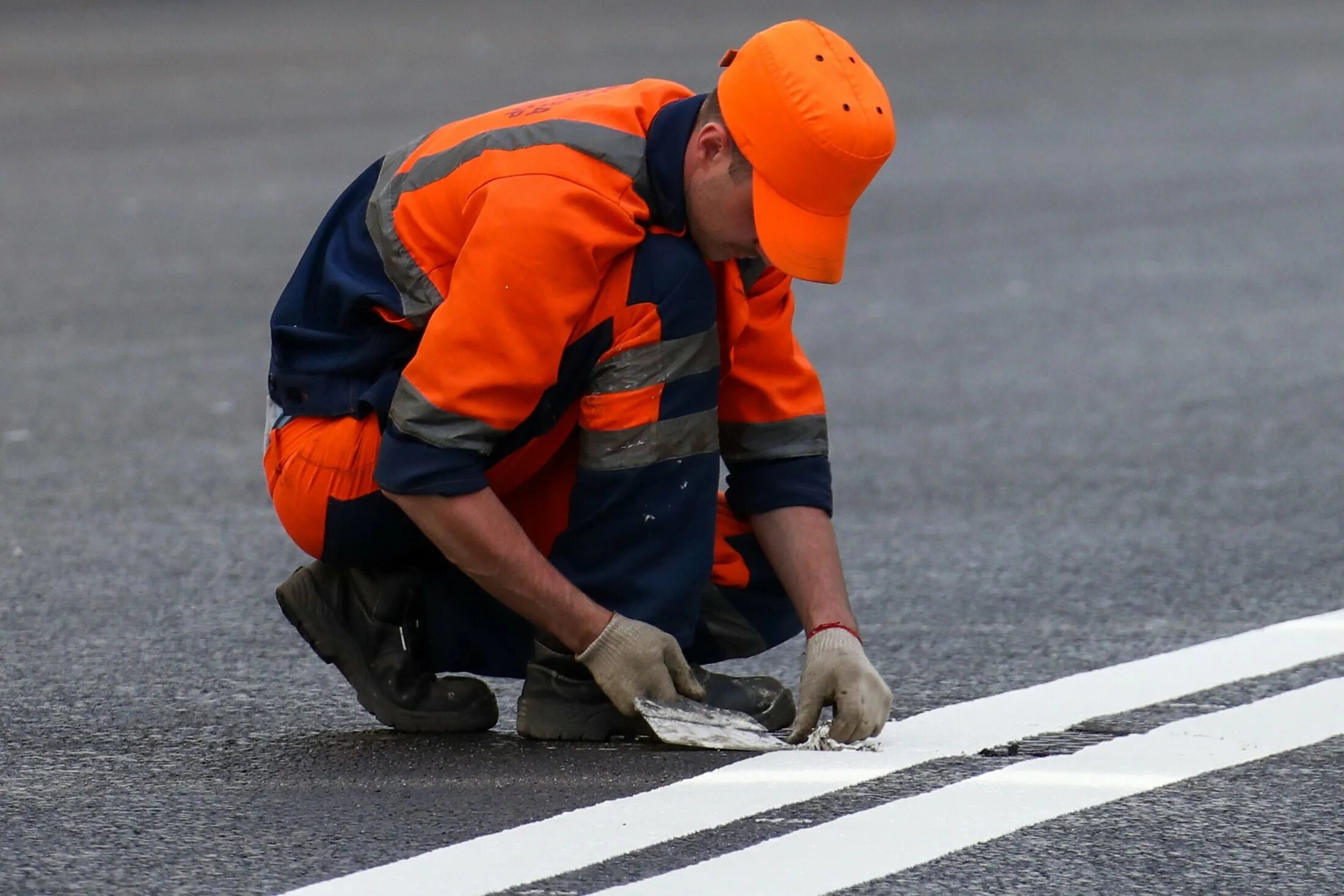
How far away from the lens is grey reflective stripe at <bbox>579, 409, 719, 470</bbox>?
353cm

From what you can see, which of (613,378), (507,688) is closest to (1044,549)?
(507,688)

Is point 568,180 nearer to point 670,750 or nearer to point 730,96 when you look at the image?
point 730,96

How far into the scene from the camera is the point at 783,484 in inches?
151

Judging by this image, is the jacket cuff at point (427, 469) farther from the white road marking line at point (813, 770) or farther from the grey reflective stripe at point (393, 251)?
the white road marking line at point (813, 770)

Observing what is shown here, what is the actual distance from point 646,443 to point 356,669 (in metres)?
0.71

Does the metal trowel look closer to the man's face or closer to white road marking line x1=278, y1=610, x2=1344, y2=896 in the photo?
white road marking line x1=278, y1=610, x2=1344, y2=896

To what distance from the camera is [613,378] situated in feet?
11.5

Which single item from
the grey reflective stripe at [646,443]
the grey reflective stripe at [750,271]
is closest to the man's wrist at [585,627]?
the grey reflective stripe at [646,443]

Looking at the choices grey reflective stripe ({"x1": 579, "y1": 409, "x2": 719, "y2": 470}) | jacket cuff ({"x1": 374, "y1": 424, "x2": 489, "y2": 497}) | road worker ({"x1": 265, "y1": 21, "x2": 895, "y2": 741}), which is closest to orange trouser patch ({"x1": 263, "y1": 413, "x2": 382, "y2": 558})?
road worker ({"x1": 265, "y1": 21, "x2": 895, "y2": 741})

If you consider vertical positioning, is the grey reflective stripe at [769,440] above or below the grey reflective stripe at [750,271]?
below

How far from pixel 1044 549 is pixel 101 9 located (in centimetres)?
2391

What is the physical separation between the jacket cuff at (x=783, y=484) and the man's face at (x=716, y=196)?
1.54ft

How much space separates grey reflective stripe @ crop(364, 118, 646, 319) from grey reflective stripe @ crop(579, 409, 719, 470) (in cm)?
35

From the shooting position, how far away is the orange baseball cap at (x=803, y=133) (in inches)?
131
